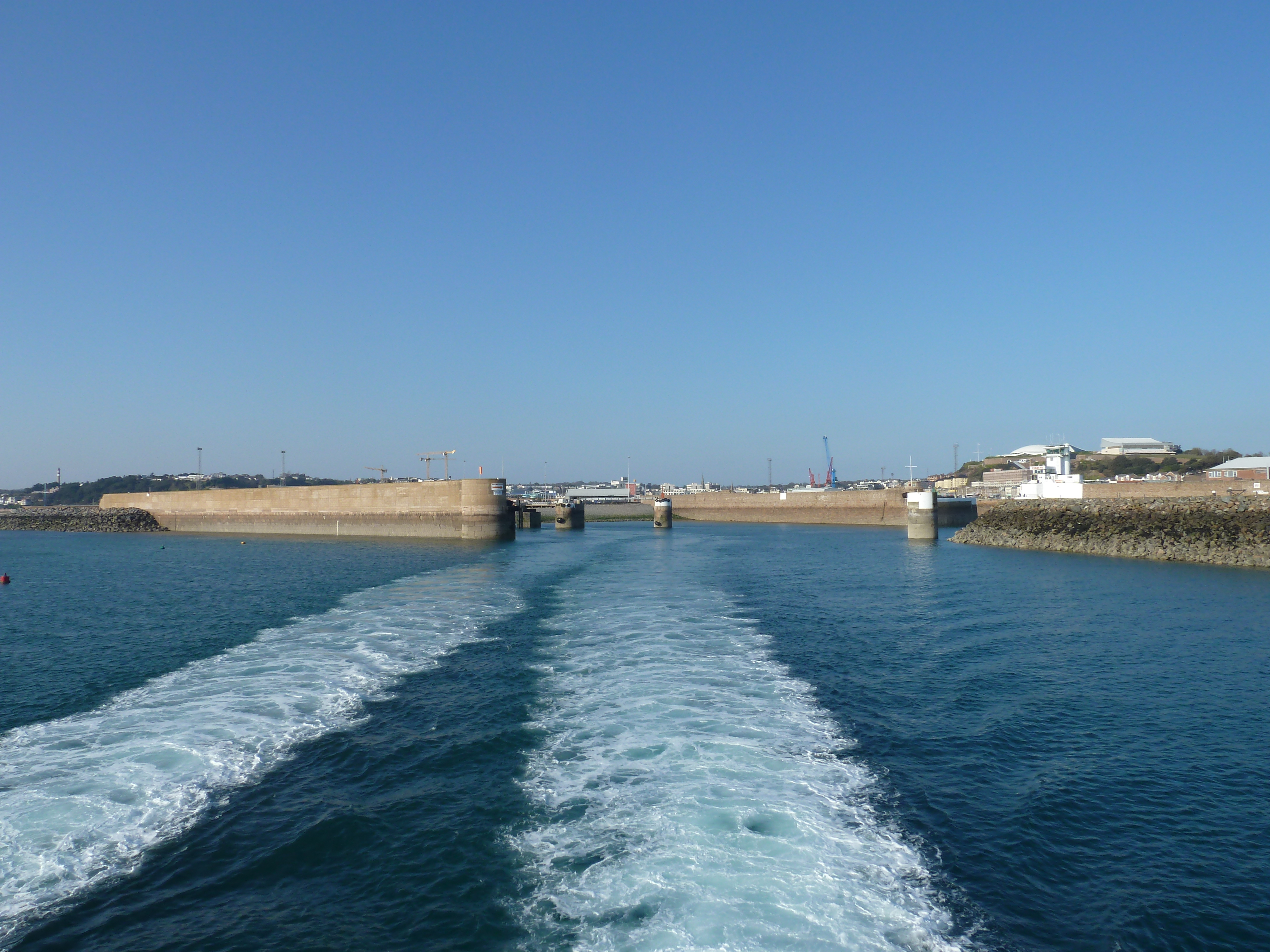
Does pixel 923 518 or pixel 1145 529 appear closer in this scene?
pixel 1145 529

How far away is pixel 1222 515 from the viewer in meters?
36.5

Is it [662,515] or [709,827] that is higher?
[662,515]

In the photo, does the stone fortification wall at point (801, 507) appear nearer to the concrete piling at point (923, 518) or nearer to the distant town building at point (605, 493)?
the concrete piling at point (923, 518)

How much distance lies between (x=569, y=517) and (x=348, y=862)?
70.8m

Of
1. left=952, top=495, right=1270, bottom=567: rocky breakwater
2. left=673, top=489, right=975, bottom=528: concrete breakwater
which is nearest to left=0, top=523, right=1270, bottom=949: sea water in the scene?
left=952, top=495, right=1270, bottom=567: rocky breakwater

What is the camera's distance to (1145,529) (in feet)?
127

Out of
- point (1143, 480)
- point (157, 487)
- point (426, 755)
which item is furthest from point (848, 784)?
point (157, 487)

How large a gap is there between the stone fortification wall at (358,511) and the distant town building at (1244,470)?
2484 inches

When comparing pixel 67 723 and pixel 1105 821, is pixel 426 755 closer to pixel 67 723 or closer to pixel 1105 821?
pixel 67 723

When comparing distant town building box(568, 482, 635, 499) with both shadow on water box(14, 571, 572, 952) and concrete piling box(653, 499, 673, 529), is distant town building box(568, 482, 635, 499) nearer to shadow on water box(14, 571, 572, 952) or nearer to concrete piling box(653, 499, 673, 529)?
concrete piling box(653, 499, 673, 529)

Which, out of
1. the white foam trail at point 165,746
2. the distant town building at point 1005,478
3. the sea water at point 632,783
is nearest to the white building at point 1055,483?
the distant town building at point 1005,478

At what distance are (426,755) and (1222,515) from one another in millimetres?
41842

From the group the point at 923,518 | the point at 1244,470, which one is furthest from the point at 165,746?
the point at 1244,470

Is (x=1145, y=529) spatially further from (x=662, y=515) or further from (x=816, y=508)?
(x=816, y=508)
